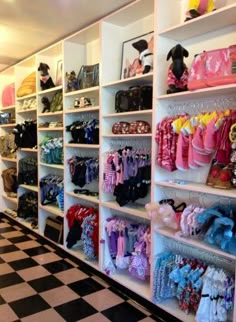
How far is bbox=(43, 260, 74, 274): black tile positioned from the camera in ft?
10.3

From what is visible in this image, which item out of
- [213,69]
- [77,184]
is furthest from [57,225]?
[213,69]

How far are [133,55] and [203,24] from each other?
87 centimetres

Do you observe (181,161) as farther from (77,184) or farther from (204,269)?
(77,184)

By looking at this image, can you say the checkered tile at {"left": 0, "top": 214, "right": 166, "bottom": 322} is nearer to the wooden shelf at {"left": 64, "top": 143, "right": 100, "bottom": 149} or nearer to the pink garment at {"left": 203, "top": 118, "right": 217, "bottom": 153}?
the wooden shelf at {"left": 64, "top": 143, "right": 100, "bottom": 149}

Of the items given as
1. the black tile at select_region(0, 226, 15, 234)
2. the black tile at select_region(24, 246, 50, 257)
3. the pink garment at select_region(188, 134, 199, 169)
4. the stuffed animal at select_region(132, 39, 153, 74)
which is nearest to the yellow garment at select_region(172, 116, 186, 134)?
the pink garment at select_region(188, 134, 199, 169)

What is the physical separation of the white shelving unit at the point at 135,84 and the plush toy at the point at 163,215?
0.06m

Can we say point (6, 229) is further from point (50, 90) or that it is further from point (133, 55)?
point (133, 55)

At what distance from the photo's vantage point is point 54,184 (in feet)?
12.4

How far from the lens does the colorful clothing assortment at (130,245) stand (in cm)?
260

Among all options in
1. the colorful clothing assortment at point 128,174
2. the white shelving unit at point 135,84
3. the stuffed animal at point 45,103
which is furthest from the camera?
the stuffed animal at point 45,103

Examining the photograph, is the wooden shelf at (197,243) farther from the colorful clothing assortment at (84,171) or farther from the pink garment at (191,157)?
the colorful clothing assortment at (84,171)

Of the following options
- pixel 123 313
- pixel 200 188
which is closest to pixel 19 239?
pixel 123 313

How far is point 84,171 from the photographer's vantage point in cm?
320

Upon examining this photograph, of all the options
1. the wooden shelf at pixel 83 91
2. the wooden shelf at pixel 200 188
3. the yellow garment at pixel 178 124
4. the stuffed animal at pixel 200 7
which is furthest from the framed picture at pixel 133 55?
the wooden shelf at pixel 200 188
